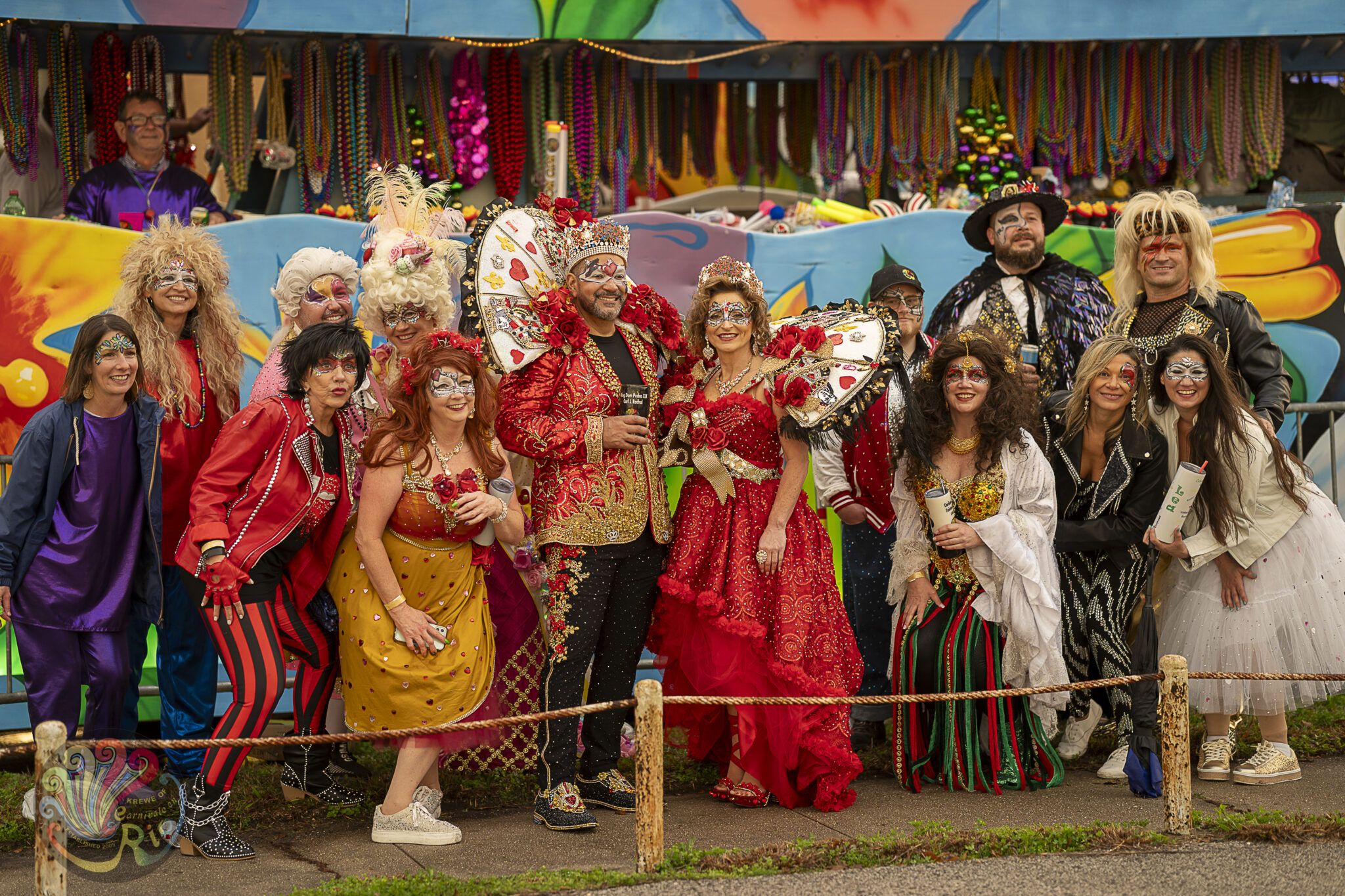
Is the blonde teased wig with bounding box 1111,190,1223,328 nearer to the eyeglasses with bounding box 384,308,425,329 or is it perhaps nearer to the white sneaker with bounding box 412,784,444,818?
the eyeglasses with bounding box 384,308,425,329

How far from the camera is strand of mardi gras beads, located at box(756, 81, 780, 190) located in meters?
10.1

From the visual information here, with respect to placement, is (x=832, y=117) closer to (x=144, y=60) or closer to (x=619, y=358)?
(x=144, y=60)

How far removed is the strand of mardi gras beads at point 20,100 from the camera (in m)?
8.34

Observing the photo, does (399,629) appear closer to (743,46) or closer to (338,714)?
(338,714)

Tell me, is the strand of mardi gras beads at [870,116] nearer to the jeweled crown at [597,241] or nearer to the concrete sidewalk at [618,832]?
the jeweled crown at [597,241]

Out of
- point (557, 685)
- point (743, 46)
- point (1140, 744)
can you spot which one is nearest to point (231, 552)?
point (557, 685)

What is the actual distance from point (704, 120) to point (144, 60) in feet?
12.3

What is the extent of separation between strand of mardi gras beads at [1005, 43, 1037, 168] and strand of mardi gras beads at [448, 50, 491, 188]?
351 centimetres

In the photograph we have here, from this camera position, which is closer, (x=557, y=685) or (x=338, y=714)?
(x=557, y=685)

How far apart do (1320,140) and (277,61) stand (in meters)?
7.16

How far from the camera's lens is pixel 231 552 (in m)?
4.55

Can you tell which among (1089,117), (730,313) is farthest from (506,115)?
(730,313)

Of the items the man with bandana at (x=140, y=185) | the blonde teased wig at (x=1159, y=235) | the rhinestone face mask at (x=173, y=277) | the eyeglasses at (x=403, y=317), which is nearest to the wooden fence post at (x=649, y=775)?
the eyeglasses at (x=403, y=317)

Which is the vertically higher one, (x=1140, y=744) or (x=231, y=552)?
(x=231, y=552)
